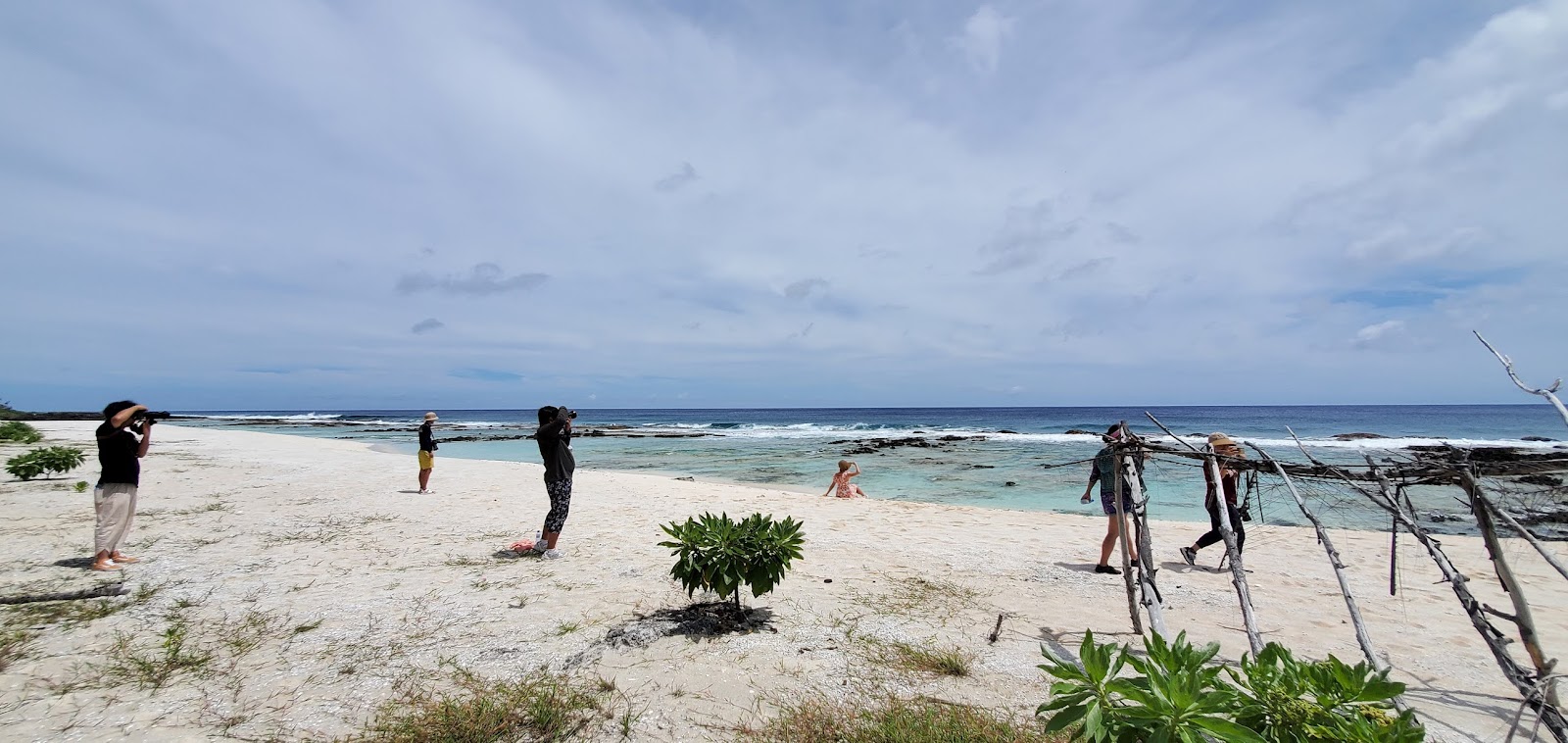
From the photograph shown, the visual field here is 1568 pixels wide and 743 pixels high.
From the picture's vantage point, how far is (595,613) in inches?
232

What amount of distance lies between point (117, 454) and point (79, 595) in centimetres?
160

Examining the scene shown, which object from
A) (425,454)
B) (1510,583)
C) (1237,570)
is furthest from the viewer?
(425,454)

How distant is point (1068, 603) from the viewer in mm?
6699

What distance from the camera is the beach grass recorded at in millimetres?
3645

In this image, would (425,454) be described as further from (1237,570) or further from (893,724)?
(1237,570)

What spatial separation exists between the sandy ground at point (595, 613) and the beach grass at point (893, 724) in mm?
202

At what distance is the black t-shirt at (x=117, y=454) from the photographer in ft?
21.5

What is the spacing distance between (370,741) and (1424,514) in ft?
63.2

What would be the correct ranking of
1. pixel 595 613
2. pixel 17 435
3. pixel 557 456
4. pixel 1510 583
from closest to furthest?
pixel 1510 583
pixel 595 613
pixel 557 456
pixel 17 435

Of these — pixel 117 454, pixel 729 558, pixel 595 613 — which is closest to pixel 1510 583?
pixel 729 558

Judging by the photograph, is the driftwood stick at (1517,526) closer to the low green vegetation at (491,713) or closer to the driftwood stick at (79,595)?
the low green vegetation at (491,713)

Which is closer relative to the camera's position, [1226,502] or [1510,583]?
[1510,583]

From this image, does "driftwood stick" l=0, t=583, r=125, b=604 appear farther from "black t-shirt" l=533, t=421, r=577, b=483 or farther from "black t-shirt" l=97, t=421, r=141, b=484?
"black t-shirt" l=533, t=421, r=577, b=483

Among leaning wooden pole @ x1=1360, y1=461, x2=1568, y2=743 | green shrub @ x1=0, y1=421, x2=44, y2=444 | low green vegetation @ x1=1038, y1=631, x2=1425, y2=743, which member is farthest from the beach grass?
green shrub @ x1=0, y1=421, x2=44, y2=444
